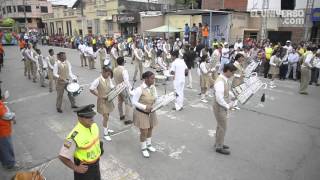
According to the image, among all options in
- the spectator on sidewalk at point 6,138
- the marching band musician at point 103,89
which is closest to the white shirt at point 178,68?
the marching band musician at point 103,89

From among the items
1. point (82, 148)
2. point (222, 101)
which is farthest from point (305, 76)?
point (82, 148)

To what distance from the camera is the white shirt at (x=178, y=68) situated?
8798 millimetres

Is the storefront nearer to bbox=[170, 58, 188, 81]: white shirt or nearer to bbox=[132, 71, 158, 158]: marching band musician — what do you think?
bbox=[170, 58, 188, 81]: white shirt

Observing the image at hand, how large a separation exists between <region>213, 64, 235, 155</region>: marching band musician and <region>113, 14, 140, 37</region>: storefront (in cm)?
2473

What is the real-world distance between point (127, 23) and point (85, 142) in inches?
1161

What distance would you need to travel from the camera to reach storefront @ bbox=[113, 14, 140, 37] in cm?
2953

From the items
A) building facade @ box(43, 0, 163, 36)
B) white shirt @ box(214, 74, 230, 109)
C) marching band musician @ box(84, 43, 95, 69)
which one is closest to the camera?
white shirt @ box(214, 74, 230, 109)

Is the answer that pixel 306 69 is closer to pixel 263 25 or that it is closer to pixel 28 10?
pixel 263 25

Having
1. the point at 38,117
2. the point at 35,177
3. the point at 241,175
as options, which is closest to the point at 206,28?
the point at 38,117

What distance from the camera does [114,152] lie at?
6.12 m

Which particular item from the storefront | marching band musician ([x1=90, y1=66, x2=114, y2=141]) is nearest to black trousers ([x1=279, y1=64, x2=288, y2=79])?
marching band musician ([x1=90, y1=66, x2=114, y2=141])

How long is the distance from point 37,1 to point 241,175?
74.0 m

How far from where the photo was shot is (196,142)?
6.68 meters

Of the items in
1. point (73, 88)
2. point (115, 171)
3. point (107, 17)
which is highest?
point (107, 17)
